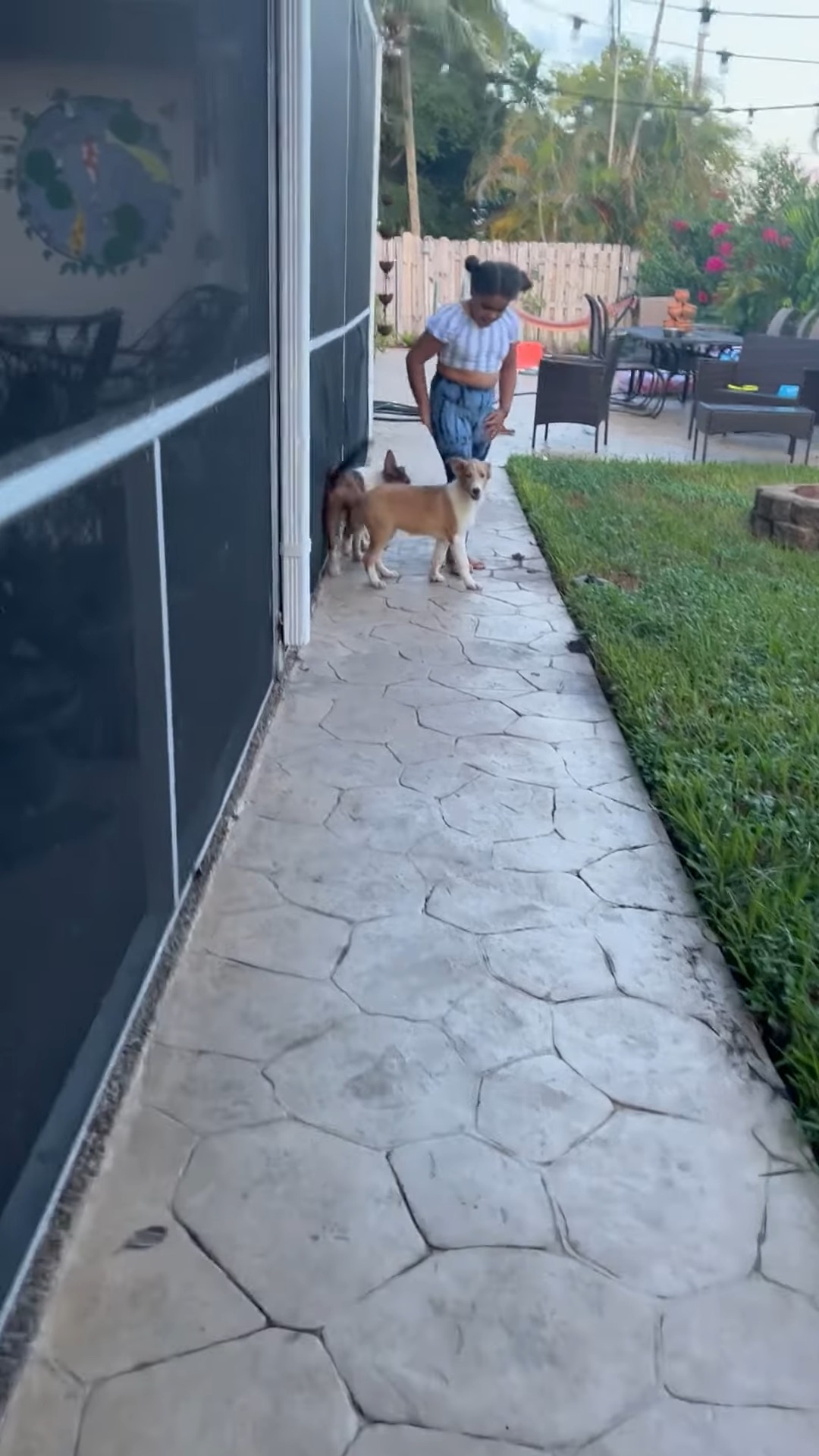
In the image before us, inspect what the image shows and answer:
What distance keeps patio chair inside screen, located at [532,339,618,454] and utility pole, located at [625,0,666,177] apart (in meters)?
18.5

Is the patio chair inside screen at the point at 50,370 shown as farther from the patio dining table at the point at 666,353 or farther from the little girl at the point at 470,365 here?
the patio dining table at the point at 666,353

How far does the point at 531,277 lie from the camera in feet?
61.3

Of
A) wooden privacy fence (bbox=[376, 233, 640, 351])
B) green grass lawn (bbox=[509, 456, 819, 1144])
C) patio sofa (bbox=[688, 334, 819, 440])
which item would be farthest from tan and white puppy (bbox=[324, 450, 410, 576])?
wooden privacy fence (bbox=[376, 233, 640, 351])

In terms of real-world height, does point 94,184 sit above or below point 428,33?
below

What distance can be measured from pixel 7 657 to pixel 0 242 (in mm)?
494

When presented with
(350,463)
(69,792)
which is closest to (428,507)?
(350,463)

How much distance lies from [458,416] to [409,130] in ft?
64.0

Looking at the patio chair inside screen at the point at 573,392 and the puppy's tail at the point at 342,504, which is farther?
the patio chair inside screen at the point at 573,392

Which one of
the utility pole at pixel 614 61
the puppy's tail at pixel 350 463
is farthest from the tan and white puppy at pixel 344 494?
the utility pole at pixel 614 61

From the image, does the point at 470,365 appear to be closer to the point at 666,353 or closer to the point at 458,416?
the point at 458,416

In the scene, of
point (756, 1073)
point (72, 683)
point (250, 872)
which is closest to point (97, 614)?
point (72, 683)

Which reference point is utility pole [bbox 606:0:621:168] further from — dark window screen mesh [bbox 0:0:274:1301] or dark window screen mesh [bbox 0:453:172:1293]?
dark window screen mesh [bbox 0:453:172:1293]

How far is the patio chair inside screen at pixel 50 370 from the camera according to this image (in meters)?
1.33

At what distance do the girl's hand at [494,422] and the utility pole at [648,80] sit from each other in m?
22.0
